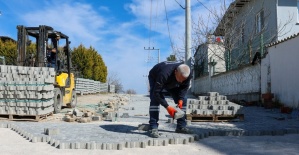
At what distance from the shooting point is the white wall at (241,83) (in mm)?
13609

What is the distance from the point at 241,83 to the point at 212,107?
7.27m

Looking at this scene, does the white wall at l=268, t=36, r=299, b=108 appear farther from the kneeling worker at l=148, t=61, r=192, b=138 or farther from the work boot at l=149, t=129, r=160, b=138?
the work boot at l=149, t=129, r=160, b=138

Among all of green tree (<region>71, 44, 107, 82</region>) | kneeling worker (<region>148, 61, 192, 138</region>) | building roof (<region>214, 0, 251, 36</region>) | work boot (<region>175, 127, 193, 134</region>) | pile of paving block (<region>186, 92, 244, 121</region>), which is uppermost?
building roof (<region>214, 0, 251, 36</region>)

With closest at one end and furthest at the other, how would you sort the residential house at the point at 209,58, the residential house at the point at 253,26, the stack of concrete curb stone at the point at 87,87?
the residential house at the point at 253,26
the residential house at the point at 209,58
the stack of concrete curb stone at the point at 87,87

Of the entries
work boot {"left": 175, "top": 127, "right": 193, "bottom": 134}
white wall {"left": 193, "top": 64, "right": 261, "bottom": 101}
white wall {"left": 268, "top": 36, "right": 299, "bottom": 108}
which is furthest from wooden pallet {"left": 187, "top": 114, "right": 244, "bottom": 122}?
white wall {"left": 193, "top": 64, "right": 261, "bottom": 101}

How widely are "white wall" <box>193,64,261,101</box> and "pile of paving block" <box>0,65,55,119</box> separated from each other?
9.03m

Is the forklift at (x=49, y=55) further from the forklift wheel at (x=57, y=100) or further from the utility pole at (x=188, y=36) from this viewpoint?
the utility pole at (x=188, y=36)

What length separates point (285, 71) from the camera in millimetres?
11234

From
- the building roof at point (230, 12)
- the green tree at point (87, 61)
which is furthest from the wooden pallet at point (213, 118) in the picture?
the green tree at point (87, 61)

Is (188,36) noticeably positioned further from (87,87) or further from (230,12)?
(87,87)

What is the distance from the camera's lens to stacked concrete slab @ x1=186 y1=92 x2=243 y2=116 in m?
8.22

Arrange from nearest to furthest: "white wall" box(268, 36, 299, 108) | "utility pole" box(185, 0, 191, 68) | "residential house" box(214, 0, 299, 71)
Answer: "white wall" box(268, 36, 299, 108) < "utility pole" box(185, 0, 191, 68) < "residential house" box(214, 0, 299, 71)

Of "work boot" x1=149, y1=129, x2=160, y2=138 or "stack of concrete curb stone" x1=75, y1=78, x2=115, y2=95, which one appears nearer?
"work boot" x1=149, y1=129, x2=160, y2=138

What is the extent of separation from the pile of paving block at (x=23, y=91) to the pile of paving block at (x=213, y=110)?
3.99m
